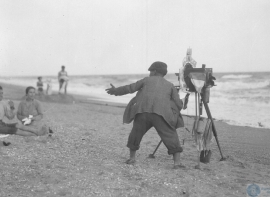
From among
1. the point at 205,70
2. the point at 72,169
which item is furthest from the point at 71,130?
the point at 205,70

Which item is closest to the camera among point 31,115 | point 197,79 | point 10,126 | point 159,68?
point 159,68

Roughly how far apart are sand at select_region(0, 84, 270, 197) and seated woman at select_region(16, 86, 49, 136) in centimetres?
18

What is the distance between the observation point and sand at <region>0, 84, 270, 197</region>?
341 cm

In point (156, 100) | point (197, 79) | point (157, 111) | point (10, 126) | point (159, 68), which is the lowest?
point (10, 126)

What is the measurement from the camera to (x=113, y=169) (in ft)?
13.6

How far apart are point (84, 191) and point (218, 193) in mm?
1503

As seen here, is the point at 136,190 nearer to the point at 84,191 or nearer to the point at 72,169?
the point at 84,191

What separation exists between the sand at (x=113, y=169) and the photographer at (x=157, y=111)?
39 centimetres

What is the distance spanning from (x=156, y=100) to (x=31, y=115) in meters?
2.83

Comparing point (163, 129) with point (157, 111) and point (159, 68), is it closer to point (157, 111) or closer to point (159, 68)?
point (157, 111)

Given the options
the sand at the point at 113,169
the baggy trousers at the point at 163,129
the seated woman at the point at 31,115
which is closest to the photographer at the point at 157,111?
the baggy trousers at the point at 163,129

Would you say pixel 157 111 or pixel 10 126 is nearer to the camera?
pixel 157 111

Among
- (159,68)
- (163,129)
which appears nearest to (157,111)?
(163,129)

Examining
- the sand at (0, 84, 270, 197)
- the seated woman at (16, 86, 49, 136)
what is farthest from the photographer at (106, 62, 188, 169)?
the seated woman at (16, 86, 49, 136)
